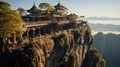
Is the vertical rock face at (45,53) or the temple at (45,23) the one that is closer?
the vertical rock face at (45,53)

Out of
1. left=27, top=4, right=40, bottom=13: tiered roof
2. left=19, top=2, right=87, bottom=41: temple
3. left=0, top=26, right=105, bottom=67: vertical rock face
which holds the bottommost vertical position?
left=0, top=26, right=105, bottom=67: vertical rock face

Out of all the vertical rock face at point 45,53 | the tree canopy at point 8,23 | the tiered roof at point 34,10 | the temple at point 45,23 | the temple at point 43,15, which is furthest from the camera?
the tiered roof at point 34,10

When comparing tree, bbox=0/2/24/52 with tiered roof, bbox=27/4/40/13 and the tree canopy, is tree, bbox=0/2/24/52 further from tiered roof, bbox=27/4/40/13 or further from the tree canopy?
tiered roof, bbox=27/4/40/13

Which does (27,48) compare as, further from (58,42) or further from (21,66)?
(58,42)

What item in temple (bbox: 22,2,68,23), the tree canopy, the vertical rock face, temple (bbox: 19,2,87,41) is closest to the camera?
the vertical rock face

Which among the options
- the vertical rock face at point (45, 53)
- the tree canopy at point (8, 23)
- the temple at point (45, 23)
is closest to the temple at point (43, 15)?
the temple at point (45, 23)

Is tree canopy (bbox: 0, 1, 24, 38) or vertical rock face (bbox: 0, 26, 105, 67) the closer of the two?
vertical rock face (bbox: 0, 26, 105, 67)

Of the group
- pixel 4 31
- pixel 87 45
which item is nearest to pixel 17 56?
pixel 4 31

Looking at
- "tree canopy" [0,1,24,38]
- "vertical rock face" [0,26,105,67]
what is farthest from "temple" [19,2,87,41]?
"tree canopy" [0,1,24,38]

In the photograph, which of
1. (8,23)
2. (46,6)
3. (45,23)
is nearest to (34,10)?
(46,6)

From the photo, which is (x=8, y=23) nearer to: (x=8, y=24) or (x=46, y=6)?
(x=8, y=24)

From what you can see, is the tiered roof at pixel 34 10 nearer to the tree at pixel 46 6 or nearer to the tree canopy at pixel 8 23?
the tree at pixel 46 6
